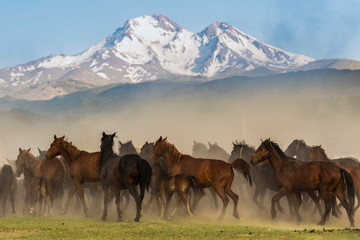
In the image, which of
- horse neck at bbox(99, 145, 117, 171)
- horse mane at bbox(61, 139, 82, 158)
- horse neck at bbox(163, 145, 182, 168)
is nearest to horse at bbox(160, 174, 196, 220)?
horse neck at bbox(163, 145, 182, 168)

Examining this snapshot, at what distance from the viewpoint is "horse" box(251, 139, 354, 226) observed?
18.9 metres

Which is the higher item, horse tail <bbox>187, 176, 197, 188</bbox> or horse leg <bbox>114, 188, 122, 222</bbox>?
horse tail <bbox>187, 176, 197, 188</bbox>

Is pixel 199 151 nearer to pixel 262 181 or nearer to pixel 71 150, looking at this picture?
pixel 262 181

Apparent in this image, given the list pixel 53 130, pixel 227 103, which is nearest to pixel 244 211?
pixel 53 130

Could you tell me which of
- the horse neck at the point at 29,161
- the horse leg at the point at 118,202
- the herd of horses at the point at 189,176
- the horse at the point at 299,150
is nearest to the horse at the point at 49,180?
the herd of horses at the point at 189,176

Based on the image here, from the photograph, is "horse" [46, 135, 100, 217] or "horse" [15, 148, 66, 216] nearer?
"horse" [46, 135, 100, 217]

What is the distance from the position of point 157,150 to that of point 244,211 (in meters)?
4.44

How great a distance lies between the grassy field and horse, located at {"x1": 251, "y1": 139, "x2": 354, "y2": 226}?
2621mm

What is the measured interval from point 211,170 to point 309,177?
3.59 metres

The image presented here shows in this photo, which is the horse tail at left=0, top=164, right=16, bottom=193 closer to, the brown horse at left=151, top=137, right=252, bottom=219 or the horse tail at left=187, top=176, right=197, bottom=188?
the brown horse at left=151, top=137, right=252, bottom=219

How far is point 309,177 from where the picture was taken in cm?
1931

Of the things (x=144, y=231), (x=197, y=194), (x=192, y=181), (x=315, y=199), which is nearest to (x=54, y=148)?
(x=192, y=181)

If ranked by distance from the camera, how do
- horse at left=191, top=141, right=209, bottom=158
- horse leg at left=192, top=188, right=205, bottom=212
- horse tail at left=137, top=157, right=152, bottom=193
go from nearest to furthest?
1. horse tail at left=137, top=157, right=152, bottom=193
2. horse leg at left=192, top=188, right=205, bottom=212
3. horse at left=191, top=141, right=209, bottom=158

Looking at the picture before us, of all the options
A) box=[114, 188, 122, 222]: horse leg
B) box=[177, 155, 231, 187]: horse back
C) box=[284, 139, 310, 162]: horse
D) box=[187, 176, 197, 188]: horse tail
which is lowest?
box=[114, 188, 122, 222]: horse leg
